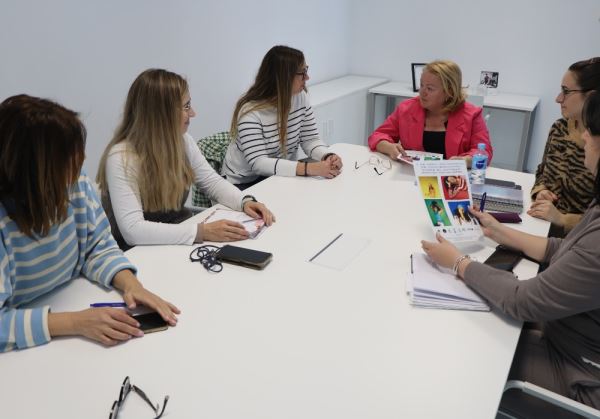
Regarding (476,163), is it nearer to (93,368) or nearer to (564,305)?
(564,305)

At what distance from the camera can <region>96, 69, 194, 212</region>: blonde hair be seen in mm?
1846

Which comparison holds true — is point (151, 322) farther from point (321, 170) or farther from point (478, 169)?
point (478, 169)

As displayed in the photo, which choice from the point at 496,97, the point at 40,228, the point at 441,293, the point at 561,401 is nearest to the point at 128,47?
the point at 40,228

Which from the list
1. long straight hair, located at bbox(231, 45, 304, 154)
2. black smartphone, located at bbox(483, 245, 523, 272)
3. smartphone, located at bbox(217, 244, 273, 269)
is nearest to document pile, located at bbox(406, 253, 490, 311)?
black smartphone, located at bbox(483, 245, 523, 272)

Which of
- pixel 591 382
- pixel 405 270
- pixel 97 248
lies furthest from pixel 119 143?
pixel 591 382

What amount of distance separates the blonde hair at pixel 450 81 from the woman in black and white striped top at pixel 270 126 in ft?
2.24

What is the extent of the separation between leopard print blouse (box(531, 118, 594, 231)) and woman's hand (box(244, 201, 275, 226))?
1.18 metres

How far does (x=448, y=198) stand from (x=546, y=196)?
2.03 ft

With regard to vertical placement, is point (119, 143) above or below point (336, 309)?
above

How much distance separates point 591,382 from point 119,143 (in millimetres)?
1685

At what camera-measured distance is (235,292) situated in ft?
4.73

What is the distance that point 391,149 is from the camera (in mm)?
2695

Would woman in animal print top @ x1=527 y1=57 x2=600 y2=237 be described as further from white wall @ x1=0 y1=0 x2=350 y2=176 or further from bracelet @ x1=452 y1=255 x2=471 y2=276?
white wall @ x1=0 y1=0 x2=350 y2=176

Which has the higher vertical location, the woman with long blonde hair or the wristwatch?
the woman with long blonde hair
